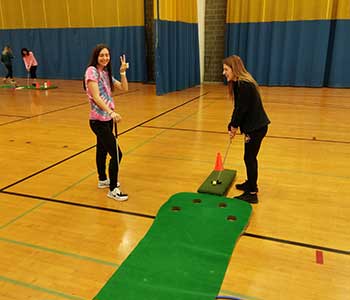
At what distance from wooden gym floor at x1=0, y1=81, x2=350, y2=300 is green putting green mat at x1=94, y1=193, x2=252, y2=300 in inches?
3.3

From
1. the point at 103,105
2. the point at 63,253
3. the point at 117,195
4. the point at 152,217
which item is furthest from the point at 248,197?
the point at 63,253

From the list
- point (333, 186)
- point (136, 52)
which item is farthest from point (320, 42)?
point (333, 186)

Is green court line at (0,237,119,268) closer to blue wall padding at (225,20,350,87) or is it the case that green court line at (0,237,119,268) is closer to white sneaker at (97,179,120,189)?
white sneaker at (97,179,120,189)

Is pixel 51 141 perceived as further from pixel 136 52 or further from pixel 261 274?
pixel 136 52

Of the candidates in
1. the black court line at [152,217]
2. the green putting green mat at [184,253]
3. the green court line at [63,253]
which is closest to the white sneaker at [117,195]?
the black court line at [152,217]

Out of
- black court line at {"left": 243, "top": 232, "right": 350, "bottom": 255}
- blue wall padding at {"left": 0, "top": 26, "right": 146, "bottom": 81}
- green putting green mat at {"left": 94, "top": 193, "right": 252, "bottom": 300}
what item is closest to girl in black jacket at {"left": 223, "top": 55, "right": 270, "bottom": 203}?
green putting green mat at {"left": 94, "top": 193, "right": 252, "bottom": 300}

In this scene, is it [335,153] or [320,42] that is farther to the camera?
[320,42]

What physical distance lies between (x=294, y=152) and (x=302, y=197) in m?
1.28

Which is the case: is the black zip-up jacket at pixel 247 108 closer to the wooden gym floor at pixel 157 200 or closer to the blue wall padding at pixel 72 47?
the wooden gym floor at pixel 157 200

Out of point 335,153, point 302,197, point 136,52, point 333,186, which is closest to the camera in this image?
point 302,197

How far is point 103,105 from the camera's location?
9.12ft

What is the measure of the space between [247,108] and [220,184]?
31.1 inches

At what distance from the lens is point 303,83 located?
9672 mm

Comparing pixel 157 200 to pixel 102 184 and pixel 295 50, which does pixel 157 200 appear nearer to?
pixel 102 184
